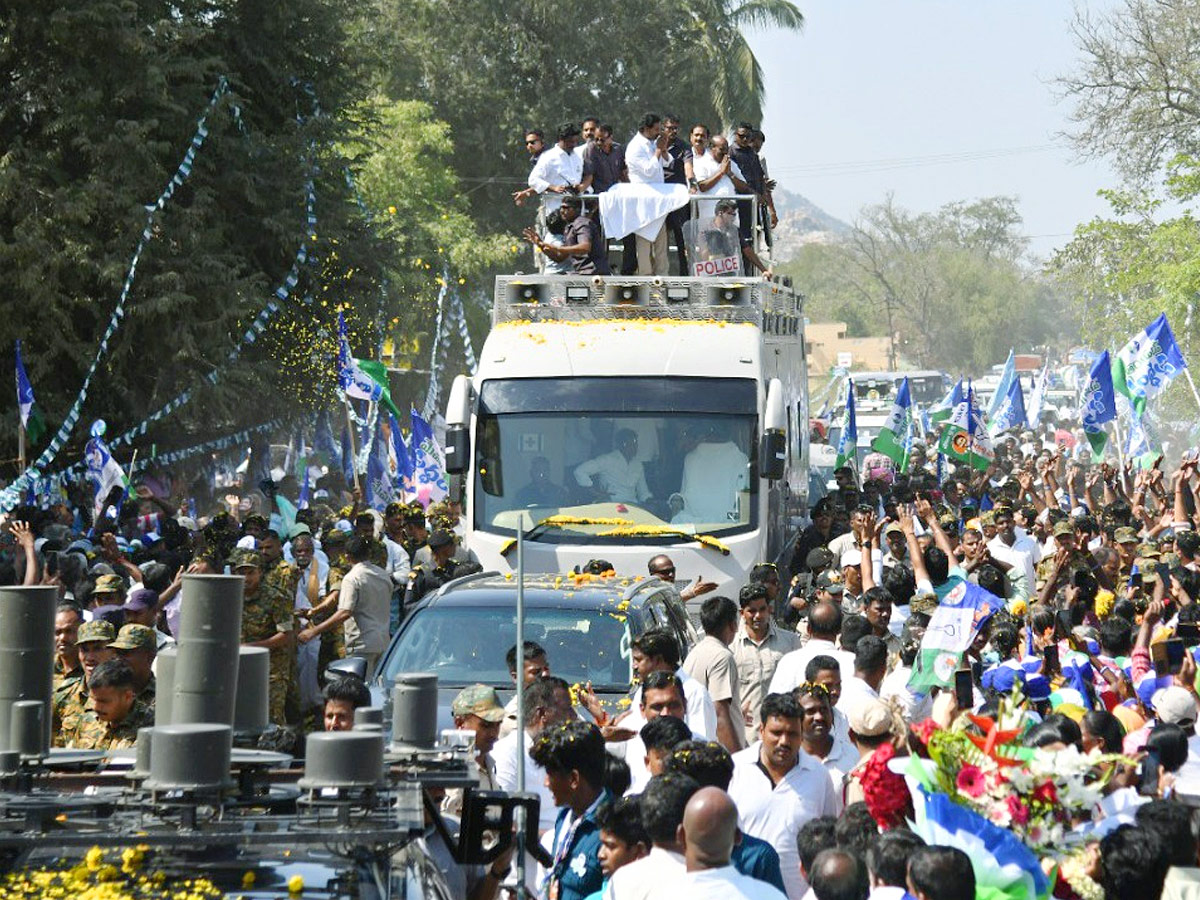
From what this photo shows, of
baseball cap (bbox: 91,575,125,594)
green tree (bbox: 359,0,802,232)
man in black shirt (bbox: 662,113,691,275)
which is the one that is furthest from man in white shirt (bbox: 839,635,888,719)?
green tree (bbox: 359,0,802,232)

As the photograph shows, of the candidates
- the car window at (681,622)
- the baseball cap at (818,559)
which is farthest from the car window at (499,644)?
the baseball cap at (818,559)

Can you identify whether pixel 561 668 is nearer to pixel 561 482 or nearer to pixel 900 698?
pixel 900 698

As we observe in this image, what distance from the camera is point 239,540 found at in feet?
51.1

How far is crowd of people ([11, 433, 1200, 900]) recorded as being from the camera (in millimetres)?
5547

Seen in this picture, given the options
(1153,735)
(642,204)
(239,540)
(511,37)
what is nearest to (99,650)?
(1153,735)

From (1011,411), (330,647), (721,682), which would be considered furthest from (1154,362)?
(721,682)

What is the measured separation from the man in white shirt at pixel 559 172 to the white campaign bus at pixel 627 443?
2.42m

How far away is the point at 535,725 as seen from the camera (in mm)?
8000

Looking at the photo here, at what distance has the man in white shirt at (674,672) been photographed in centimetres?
877

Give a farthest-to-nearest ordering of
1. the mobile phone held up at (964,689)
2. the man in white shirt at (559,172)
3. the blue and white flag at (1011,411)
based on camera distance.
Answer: the blue and white flag at (1011,411) < the man in white shirt at (559,172) < the mobile phone held up at (964,689)

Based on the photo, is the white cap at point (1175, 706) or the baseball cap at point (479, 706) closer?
the baseball cap at point (479, 706)

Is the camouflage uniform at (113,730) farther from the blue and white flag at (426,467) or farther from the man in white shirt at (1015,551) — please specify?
the blue and white flag at (426,467)

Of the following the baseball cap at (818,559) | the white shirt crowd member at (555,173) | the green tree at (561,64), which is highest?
the green tree at (561,64)

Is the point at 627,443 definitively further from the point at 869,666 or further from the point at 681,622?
the point at 869,666
